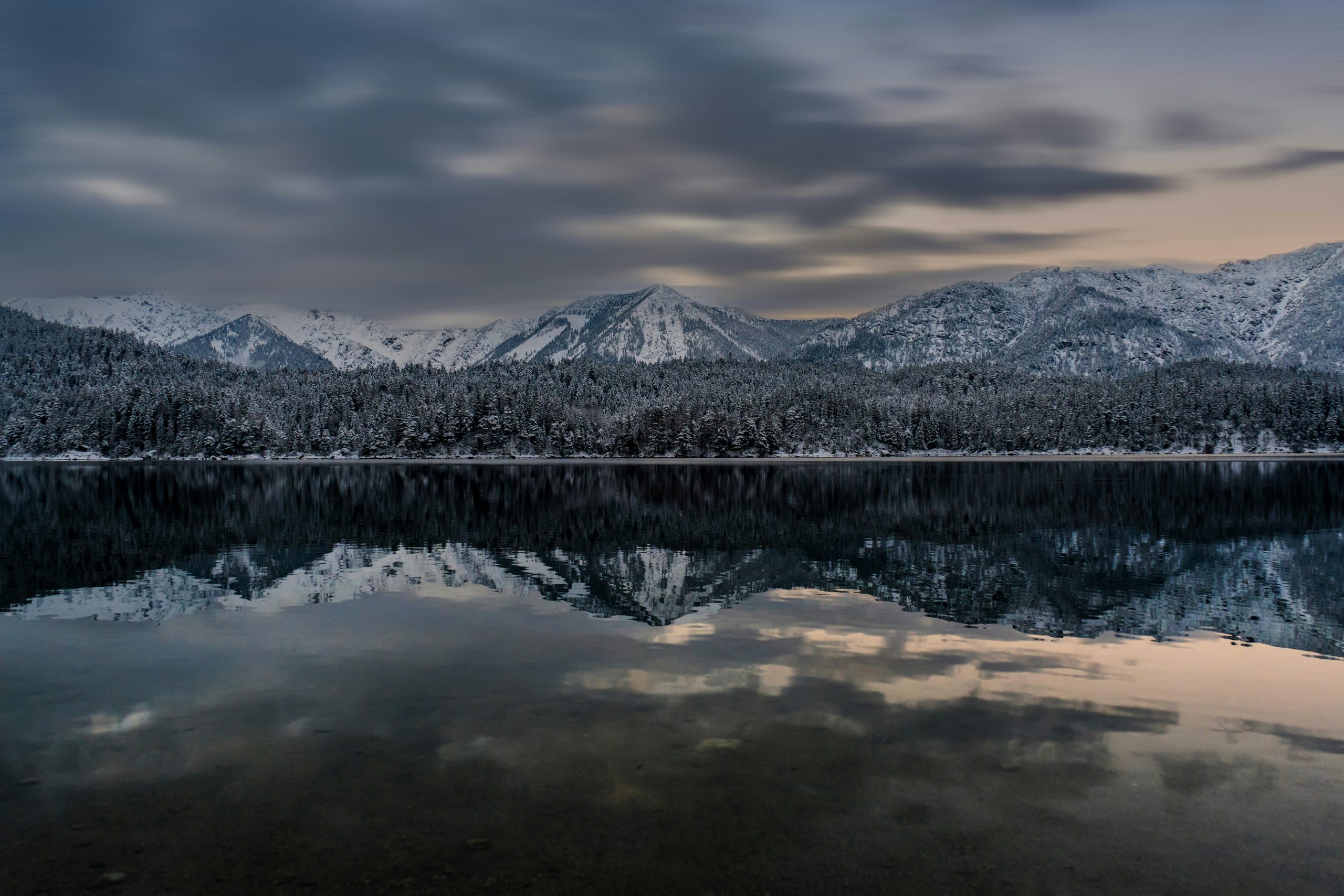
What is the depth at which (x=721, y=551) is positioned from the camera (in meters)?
39.3

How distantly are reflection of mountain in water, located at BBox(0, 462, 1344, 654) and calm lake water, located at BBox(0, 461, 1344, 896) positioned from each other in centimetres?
34

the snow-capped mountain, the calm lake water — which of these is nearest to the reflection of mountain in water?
the snow-capped mountain

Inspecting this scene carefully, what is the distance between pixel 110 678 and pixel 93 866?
992cm

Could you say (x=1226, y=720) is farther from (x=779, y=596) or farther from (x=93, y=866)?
(x=93, y=866)

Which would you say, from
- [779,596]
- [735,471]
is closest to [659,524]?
[779,596]

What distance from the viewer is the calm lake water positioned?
9.75 meters

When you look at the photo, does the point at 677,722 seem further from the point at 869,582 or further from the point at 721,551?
the point at 721,551

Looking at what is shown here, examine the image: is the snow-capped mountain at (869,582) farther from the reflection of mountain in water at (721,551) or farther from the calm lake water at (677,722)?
the calm lake water at (677,722)

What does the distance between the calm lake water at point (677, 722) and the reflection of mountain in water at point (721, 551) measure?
338mm

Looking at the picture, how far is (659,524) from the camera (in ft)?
169

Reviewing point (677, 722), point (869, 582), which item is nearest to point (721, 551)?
point (869, 582)

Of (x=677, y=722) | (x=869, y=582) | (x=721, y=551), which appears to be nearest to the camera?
(x=677, y=722)

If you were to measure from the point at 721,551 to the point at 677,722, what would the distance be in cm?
2498

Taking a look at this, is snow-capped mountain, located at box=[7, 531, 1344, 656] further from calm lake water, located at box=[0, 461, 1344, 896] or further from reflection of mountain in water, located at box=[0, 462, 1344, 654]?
calm lake water, located at box=[0, 461, 1344, 896]
